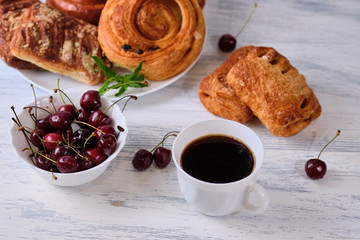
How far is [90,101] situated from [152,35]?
552mm

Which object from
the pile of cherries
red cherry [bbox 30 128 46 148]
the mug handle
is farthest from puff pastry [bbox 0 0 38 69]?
the mug handle

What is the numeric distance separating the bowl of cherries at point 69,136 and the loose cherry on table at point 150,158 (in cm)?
11

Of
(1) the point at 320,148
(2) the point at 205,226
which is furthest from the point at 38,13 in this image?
(1) the point at 320,148

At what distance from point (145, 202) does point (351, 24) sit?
1.53 m

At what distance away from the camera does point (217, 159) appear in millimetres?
1306

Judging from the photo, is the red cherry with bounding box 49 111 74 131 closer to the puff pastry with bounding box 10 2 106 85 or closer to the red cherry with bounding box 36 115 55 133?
the red cherry with bounding box 36 115 55 133

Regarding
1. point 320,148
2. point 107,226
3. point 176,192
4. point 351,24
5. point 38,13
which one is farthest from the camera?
point 351,24

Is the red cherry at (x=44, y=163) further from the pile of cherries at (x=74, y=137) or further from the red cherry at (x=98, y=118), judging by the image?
the red cherry at (x=98, y=118)

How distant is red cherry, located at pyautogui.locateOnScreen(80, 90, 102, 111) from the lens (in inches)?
58.9

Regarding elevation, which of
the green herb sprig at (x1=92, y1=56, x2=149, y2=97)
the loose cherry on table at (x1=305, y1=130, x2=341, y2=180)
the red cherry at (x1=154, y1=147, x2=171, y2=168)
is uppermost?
the green herb sprig at (x1=92, y1=56, x2=149, y2=97)

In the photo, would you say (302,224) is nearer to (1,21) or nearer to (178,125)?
(178,125)

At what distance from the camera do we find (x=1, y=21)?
1.86 m

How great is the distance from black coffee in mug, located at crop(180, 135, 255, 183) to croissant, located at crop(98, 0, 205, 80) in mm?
573

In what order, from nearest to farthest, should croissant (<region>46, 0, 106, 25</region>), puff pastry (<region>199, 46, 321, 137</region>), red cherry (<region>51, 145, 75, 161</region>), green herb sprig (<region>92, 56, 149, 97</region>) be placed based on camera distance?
red cherry (<region>51, 145, 75, 161</region>) < puff pastry (<region>199, 46, 321, 137</region>) < green herb sprig (<region>92, 56, 149, 97</region>) < croissant (<region>46, 0, 106, 25</region>)
